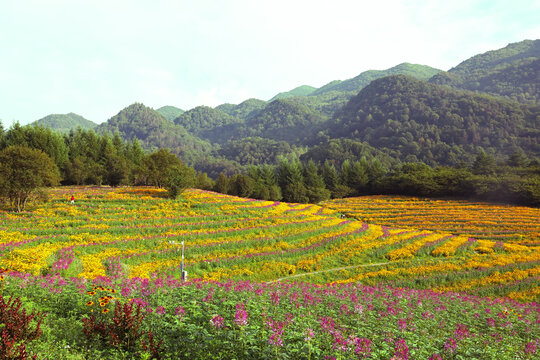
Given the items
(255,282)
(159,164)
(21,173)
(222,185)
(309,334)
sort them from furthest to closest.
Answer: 1. (222,185)
2. (159,164)
3. (21,173)
4. (255,282)
5. (309,334)

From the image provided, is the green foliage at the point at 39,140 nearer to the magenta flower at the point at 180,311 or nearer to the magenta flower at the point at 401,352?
the magenta flower at the point at 180,311

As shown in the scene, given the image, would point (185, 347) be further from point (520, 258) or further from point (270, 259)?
point (520, 258)

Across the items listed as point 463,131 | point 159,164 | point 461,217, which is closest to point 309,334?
point 159,164

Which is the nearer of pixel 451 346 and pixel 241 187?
pixel 451 346

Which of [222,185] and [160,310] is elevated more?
[222,185]

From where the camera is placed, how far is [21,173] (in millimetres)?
25562

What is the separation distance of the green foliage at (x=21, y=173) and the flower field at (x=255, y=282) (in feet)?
6.94

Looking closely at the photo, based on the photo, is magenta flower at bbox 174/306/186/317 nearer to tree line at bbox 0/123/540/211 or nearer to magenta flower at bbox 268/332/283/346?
magenta flower at bbox 268/332/283/346

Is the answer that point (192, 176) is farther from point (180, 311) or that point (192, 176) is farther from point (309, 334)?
point (309, 334)

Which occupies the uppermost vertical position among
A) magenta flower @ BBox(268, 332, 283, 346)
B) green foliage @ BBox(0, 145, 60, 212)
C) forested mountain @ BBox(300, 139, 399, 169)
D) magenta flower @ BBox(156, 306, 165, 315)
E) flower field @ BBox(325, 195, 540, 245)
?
forested mountain @ BBox(300, 139, 399, 169)

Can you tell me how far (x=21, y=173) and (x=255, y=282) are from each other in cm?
2622

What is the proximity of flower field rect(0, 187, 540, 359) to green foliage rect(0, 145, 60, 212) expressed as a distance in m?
2.11

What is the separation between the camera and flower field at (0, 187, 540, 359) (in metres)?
5.62

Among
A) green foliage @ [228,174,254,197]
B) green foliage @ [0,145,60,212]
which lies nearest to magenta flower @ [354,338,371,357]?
green foliage @ [0,145,60,212]
